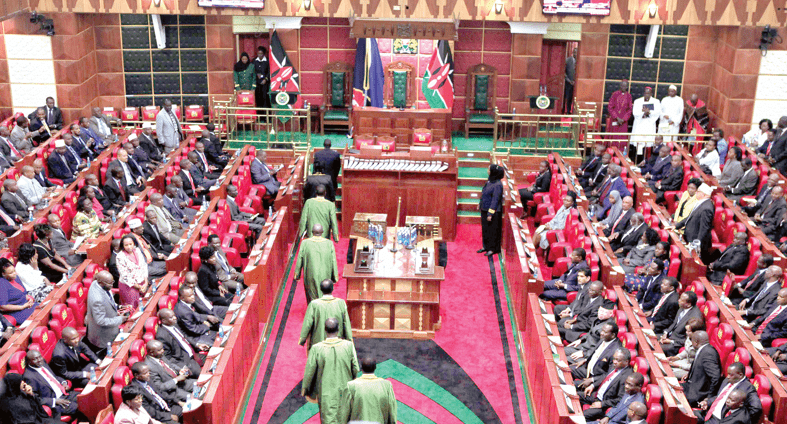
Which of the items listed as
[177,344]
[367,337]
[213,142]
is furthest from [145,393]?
[213,142]

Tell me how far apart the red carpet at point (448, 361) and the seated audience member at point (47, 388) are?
168 cm

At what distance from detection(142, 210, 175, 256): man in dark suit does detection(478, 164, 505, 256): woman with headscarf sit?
445 cm

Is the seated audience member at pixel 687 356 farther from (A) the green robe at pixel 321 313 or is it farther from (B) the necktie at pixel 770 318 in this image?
(A) the green robe at pixel 321 313

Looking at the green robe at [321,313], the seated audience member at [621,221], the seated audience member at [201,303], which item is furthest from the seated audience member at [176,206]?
the seated audience member at [621,221]

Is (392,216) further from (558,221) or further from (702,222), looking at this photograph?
(702,222)

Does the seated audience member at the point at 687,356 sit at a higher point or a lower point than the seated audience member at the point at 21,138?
lower

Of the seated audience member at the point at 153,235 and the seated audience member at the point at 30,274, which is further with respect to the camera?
the seated audience member at the point at 153,235

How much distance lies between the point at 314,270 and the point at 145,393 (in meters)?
2.65

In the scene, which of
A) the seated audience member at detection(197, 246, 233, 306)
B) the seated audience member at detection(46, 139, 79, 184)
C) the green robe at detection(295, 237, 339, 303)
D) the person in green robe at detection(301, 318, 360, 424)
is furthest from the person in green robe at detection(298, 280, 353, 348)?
the seated audience member at detection(46, 139, 79, 184)

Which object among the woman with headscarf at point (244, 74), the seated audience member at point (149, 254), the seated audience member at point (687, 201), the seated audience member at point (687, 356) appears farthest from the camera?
the woman with headscarf at point (244, 74)

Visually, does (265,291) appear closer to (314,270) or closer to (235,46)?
(314,270)

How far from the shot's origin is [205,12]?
587 inches

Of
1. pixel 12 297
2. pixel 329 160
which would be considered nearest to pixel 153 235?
pixel 12 297

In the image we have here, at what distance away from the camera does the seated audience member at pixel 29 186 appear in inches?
451
